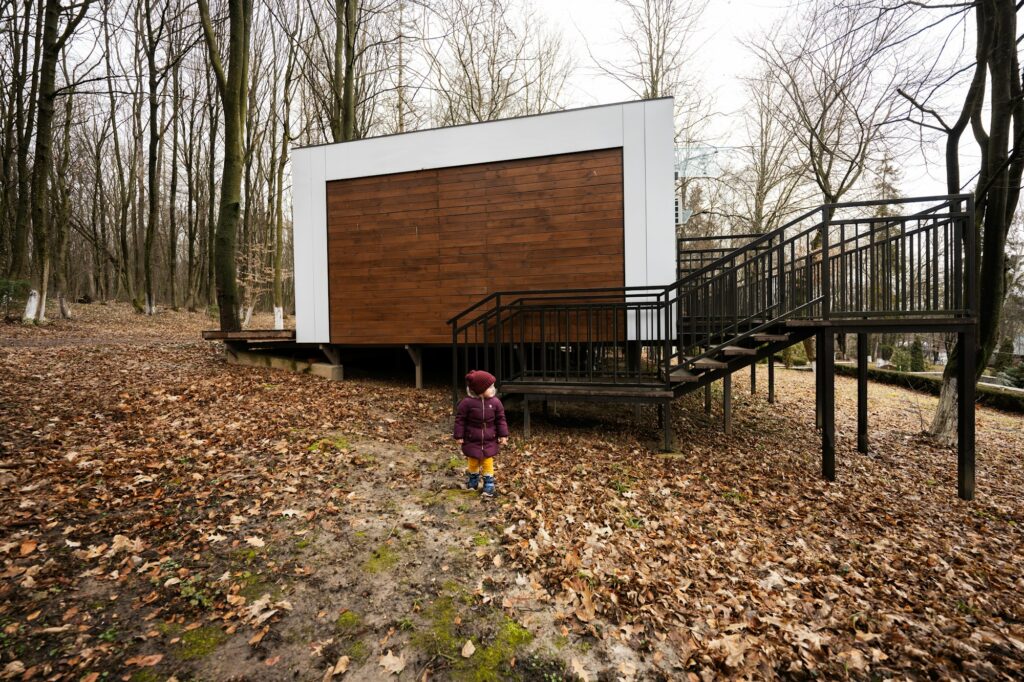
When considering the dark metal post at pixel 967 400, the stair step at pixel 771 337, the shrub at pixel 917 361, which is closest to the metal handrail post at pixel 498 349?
the stair step at pixel 771 337

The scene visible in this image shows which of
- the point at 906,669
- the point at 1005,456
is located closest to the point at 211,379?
the point at 906,669

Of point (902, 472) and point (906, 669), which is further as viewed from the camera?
point (902, 472)

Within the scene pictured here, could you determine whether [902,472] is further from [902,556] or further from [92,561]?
[92,561]

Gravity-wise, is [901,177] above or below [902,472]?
above

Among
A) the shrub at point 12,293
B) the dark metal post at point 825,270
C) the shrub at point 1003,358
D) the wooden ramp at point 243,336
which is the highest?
the shrub at point 12,293

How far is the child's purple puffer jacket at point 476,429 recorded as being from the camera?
4367mm

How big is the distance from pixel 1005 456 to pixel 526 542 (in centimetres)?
833

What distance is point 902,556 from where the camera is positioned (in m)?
3.71

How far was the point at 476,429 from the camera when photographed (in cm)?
438

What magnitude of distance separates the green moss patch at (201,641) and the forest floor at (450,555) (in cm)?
1

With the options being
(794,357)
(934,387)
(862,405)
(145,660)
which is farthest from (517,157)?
(934,387)

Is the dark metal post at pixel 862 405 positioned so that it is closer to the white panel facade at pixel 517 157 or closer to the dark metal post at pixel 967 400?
the dark metal post at pixel 967 400

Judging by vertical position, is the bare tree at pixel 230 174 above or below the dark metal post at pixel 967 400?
above

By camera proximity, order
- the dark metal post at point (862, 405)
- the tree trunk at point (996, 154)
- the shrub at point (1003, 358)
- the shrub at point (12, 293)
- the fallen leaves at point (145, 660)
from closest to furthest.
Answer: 1. the fallen leaves at point (145, 660)
2. the tree trunk at point (996, 154)
3. the dark metal post at point (862, 405)
4. the shrub at point (12, 293)
5. the shrub at point (1003, 358)
